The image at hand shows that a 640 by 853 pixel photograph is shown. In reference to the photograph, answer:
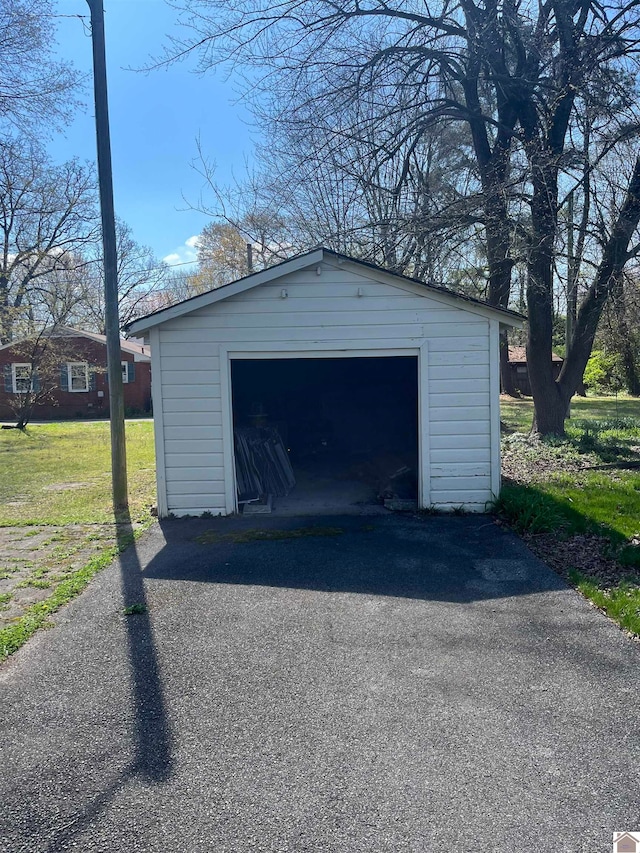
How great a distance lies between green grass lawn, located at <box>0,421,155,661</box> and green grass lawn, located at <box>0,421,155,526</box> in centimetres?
1

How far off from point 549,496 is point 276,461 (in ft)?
12.9

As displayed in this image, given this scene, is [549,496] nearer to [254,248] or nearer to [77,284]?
[254,248]

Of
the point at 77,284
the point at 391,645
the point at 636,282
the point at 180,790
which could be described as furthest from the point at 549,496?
the point at 77,284

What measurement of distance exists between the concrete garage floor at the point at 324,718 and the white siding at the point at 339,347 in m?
2.26

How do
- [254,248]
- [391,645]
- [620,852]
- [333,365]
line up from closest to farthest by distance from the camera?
[620,852] → [391,645] → [333,365] → [254,248]

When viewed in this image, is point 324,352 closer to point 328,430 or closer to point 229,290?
point 229,290

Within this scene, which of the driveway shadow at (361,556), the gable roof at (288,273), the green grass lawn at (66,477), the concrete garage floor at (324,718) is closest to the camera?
the concrete garage floor at (324,718)

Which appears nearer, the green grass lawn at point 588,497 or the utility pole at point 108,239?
the green grass lawn at point 588,497

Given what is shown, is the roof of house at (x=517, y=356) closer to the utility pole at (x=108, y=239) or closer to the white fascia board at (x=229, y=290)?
the white fascia board at (x=229, y=290)

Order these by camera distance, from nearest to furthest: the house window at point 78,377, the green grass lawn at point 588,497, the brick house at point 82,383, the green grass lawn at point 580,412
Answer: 1. the green grass lawn at point 588,497
2. the green grass lawn at point 580,412
3. the brick house at point 82,383
4. the house window at point 78,377

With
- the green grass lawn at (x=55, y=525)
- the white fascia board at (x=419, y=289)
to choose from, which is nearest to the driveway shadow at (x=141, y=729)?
the green grass lawn at (x=55, y=525)

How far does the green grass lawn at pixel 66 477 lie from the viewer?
25.6 ft

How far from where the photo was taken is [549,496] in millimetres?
7281

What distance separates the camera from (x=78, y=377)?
2614 centimetres
